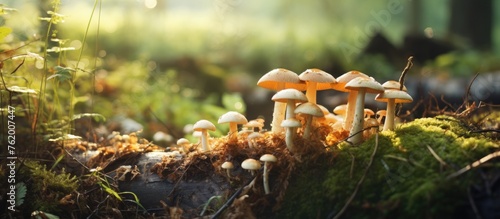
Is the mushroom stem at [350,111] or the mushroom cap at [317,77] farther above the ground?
the mushroom cap at [317,77]

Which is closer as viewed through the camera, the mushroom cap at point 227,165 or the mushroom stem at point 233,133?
the mushroom cap at point 227,165

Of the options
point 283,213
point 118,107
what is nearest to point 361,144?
point 283,213

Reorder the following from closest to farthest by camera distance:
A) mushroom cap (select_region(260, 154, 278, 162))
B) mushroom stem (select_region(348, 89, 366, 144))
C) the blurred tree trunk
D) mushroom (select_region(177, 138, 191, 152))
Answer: mushroom cap (select_region(260, 154, 278, 162)), mushroom stem (select_region(348, 89, 366, 144)), mushroom (select_region(177, 138, 191, 152)), the blurred tree trunk

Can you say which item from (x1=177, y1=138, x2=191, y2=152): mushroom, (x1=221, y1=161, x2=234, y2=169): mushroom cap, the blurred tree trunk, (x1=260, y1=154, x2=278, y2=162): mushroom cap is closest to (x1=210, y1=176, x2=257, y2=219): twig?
(x1=221, y1=161, x2=234, y2=169): mushroom cap

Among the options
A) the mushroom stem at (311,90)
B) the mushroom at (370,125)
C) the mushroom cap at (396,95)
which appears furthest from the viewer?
the mushroom stem at (311,90)

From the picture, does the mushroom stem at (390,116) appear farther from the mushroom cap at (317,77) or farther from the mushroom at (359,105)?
the mushroom cap at (317,77)

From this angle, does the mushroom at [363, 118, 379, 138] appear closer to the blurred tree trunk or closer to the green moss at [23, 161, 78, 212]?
the green moss at [23, 161, 78, 212]

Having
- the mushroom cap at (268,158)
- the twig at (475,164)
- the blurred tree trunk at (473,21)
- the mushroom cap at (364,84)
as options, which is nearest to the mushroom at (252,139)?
the mushroom cap at (268,158)

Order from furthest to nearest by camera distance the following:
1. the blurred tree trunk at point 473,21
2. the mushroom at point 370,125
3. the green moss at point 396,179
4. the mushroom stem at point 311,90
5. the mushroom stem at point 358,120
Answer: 1. the blurred tree trunk at point 473,21
2. the mushroom stem at point 311,90
3. the mushroom at point 370,125
4. the mushroom stem at point 358,120
5. the green moss at point 396,179
